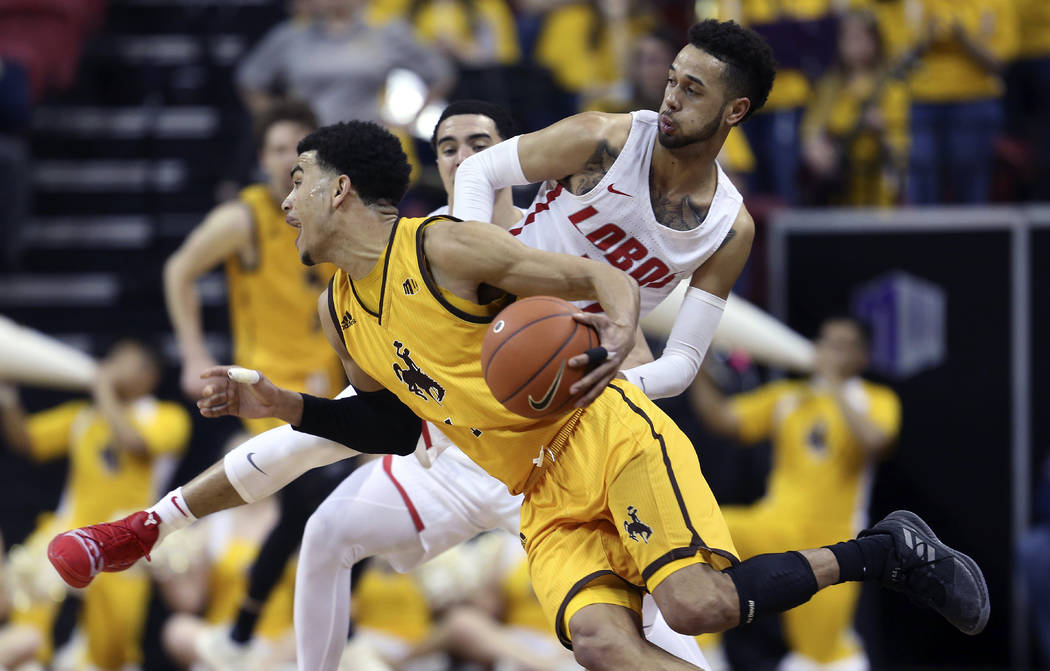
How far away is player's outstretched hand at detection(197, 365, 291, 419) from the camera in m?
4.36

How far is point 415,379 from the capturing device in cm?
426

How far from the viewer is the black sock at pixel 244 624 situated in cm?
594

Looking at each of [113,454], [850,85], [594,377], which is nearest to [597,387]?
[594,377]

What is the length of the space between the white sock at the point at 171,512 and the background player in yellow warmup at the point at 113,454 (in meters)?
3.59

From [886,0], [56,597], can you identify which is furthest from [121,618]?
[886,0]

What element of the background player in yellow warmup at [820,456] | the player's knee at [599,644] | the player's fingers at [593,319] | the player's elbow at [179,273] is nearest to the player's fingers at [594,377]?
the player's fingers at [593,319]

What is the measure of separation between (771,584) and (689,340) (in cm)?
87

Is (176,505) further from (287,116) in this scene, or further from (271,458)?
(287,116)

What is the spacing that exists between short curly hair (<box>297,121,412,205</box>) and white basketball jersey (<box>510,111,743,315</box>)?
55cm

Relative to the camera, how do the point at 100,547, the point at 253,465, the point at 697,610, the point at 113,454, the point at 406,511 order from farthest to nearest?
1. the point at 113,454
2. the point at 406,511
3. the point at 253,465
4. the point at 100,547
5. the point at 697,610

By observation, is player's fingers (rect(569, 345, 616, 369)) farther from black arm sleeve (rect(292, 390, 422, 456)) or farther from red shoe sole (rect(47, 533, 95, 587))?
red shoe sole (rect(47, 533, 95, 587))

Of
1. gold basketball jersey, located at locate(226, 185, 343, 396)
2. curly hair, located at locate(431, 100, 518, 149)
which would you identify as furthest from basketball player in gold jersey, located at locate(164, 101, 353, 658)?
curly hair, located at locate(431, 100, 518, 149)

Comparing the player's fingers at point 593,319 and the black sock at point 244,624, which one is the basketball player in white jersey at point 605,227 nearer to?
the player's fingers at point 593,319

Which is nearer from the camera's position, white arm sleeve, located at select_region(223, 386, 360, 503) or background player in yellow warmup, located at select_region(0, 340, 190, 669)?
white arm sleeve, located at select_region(223, 386, 360, 503)
